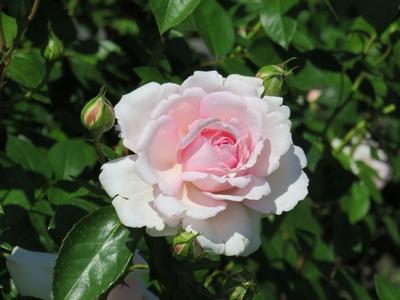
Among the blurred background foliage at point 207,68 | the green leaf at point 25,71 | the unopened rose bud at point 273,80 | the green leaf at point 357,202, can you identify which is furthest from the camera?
the green leaf at point 357,202

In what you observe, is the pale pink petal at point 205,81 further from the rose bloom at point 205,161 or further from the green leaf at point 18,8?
the green leaf at point 18,8

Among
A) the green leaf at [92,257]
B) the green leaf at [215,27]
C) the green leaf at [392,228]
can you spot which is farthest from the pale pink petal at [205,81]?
the green leaf at [392,228]

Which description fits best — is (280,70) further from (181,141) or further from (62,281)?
(62,281)

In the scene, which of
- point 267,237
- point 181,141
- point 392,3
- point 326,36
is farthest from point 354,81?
point 181,141

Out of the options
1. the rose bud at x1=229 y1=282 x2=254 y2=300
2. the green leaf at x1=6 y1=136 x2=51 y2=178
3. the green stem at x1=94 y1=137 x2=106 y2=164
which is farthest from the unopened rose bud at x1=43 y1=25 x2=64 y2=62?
the rose bud at x1=229 y1=282 x2=254 y2=300

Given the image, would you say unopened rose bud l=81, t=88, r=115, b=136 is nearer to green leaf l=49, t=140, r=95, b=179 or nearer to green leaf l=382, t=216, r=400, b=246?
green leaf l=49, t=140, r=95, b=179
